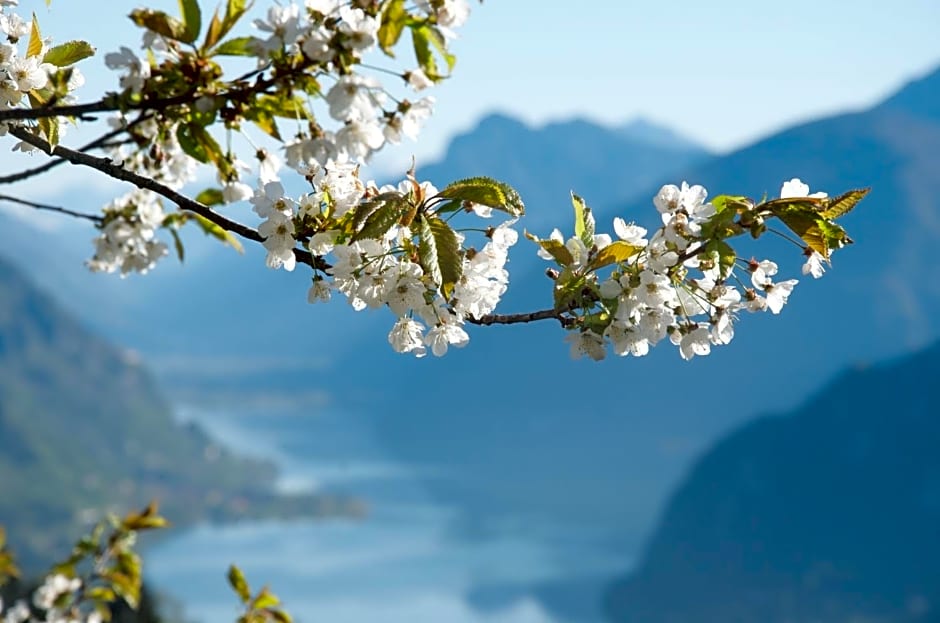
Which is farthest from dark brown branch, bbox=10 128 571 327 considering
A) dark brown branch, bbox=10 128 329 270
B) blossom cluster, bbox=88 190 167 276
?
blossom cluster, bbox=88 190 167 276

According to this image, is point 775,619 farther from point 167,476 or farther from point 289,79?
point 289,79

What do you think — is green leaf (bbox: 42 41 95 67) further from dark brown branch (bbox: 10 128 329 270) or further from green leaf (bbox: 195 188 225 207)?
green leaf (bbox: 195 188 225 207)

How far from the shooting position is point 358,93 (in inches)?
36.7

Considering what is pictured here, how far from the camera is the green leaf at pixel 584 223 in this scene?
1.21 m

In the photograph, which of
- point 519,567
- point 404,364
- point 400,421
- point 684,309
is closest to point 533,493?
point 519,567

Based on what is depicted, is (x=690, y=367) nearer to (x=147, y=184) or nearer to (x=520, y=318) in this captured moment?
(x=520, y=318)

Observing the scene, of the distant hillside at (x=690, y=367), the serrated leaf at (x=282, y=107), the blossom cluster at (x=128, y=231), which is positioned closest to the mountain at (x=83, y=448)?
the distant hillside at (x=690, y=367)

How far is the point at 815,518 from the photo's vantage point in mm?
62969

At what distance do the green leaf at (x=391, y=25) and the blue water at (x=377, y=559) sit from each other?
→ 2061 inches

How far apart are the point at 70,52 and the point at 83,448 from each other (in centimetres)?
8848

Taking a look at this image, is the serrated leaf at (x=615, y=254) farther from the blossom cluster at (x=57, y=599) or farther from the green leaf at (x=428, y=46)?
the blossom cluster at (x=57, y=599)

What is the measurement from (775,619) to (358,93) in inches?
2445

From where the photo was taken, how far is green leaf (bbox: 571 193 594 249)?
1.21 meters

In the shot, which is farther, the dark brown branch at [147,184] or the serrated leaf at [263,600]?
the serrated leaf at [263,600]
